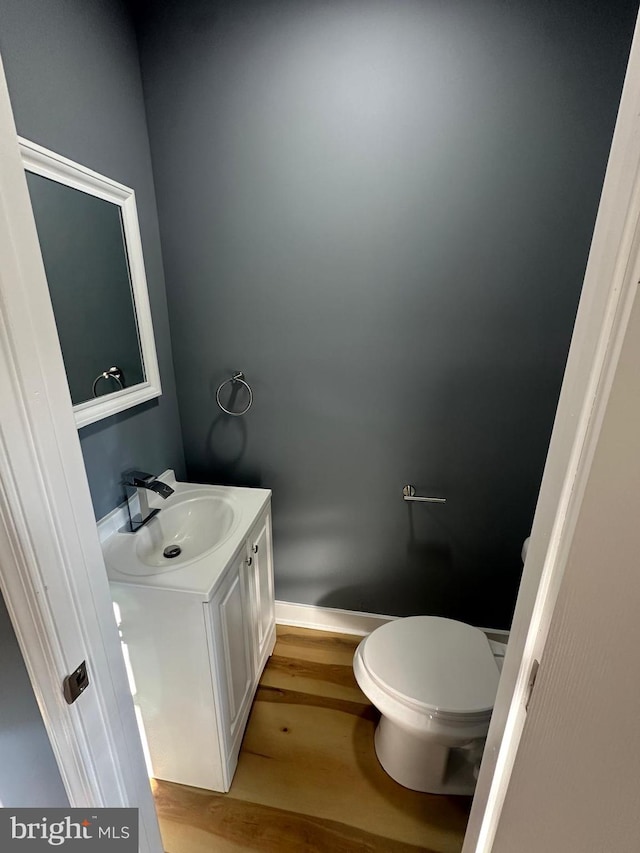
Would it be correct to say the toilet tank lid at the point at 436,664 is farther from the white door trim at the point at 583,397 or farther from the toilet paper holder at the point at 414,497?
the white door trim at the point at 583,397

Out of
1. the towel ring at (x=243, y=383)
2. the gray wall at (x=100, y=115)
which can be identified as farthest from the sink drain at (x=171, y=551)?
the towel ring at (x=243, y=383)

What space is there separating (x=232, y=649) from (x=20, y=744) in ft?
2.21

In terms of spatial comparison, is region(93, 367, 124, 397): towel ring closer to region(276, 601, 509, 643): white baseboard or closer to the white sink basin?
the white sink basin

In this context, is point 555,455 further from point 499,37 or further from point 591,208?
point 499,37

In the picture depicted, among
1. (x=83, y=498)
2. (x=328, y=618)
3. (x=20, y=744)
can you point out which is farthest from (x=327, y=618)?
(x=83, y=498)

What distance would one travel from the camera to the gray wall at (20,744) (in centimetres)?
57

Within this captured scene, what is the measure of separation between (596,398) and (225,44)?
163cm

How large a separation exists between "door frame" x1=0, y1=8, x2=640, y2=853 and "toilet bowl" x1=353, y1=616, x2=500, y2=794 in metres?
0.40

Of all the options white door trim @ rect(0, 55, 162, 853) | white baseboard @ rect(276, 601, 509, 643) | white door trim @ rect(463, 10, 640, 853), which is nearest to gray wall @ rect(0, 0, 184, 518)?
white door trim @ rect(0, 55, 162, 853)

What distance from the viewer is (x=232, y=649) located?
1.22 metres

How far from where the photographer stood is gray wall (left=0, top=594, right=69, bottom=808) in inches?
22.5

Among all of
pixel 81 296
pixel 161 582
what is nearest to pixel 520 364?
pixel 161 582

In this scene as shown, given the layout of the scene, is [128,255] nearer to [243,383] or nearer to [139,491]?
[243,383]

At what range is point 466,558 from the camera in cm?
166
